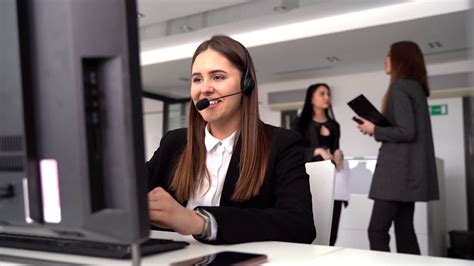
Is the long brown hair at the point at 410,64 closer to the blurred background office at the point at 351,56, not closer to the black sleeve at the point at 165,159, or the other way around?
the blurred background office at the point at 351,56

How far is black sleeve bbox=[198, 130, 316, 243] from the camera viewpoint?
92cm

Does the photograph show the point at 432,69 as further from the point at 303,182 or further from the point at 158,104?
the point at 303,182

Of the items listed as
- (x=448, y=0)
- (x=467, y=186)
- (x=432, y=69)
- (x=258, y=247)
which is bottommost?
(x=467, y=186)

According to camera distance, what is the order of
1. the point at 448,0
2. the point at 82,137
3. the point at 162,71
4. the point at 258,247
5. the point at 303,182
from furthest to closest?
the point at 162,71
the point at 448,0
the point at 303,182
the point at 258,247
the point at 82,137

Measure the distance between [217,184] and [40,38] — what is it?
0.81 metres

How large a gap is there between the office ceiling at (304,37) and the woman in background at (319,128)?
103 centimetres

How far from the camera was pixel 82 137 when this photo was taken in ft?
1.68

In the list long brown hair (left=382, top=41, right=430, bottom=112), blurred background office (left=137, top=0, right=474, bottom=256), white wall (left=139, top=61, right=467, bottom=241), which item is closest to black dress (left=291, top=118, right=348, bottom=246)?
long brown hair (left=382, top=41, right=430, bottom=112)

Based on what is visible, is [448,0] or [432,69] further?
[432,69]

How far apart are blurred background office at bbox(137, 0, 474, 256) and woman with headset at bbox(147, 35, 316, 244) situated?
2.39 meters

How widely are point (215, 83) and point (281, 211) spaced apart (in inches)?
18.7

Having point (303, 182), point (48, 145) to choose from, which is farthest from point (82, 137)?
point (303, 182)

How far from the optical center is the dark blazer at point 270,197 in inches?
36.6

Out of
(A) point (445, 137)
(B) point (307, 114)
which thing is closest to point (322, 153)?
Answer: (B) point (307, 114)
